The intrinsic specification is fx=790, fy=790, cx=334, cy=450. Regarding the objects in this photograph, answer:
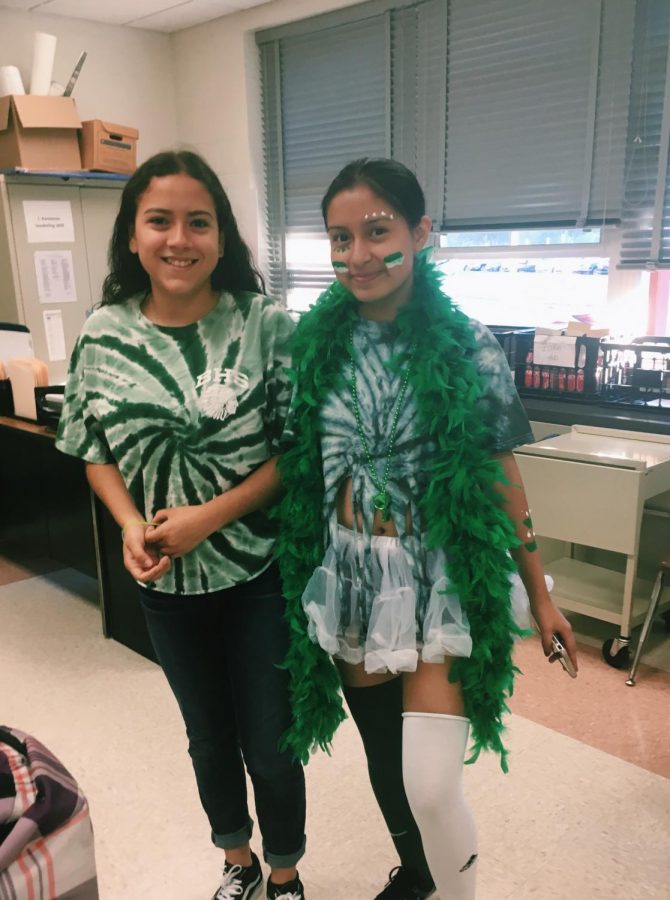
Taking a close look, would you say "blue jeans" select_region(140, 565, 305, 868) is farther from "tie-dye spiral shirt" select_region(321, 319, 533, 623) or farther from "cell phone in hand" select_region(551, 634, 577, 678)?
"cell phone in hand" select_region(551, 634, 577, 678)

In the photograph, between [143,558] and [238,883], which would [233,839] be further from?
[143,558]

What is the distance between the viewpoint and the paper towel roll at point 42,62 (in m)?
4.19

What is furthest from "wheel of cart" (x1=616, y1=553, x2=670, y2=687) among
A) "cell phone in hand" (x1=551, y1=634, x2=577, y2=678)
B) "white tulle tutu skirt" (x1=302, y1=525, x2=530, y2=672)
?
"white tulle tutu skirt" (x1=302, y1=525, x2=530, y2=672)

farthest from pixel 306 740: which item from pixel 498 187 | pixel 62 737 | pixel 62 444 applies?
pixel 498 187

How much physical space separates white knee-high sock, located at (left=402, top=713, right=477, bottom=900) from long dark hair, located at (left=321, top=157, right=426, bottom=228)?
81 centimetres

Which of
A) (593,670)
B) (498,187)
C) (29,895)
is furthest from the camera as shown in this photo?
(498,187)

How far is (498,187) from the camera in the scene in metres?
3.79

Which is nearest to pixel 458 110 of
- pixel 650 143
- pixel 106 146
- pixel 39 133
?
pixel 650 143

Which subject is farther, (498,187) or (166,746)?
(498,187)

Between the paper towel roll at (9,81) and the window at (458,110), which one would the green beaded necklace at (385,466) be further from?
the paper towel roll at (9,81)

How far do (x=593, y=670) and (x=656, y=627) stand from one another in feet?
1.54

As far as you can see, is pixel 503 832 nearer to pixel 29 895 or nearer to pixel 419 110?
pixel 29 895

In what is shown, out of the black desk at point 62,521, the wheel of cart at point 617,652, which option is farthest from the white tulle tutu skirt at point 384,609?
the black desk at point 62,521

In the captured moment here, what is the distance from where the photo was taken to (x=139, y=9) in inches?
173
